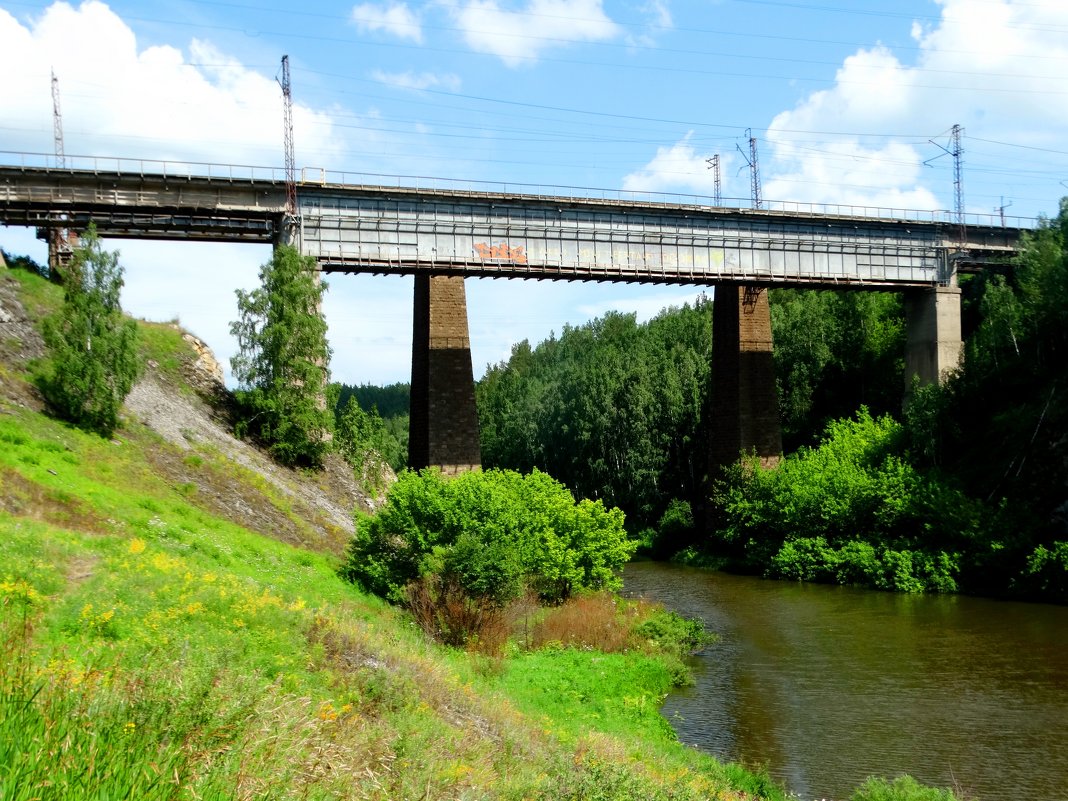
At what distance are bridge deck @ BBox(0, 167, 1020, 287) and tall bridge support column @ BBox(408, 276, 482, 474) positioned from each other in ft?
4.90

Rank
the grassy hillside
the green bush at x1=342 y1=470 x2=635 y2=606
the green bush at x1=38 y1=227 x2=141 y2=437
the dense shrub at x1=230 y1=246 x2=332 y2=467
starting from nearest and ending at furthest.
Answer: the grassy hillside
the green bush at x1=342 y1=470 x2=635 y2=606
the green bush at x1=38 y1=227 x2=141 y2=437
the dense shrub at x1=230 y1=246 x2=332 y2=467

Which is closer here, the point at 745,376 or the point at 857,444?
the point at 857,444

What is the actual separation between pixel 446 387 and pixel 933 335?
85.6 ft

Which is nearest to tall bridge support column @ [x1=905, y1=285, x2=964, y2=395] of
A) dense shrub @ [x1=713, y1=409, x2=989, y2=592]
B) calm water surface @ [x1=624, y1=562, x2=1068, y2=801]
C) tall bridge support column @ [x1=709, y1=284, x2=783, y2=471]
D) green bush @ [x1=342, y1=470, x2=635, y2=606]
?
dense shrub @ [x1=713, y1=409, x2=989, y2=592]

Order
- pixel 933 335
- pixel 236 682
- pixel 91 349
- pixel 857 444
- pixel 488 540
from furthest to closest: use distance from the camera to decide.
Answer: pixel 933 335 < pixel 857 444 < pixel 91 349 < pixel 488 540 < pixel 236 682

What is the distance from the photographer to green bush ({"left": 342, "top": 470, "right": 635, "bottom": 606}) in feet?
79.5

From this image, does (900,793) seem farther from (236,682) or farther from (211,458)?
(211,458)

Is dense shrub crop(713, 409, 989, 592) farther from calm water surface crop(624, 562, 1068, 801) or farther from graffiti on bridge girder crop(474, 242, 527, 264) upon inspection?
graffiti on bridge girder crop(474, 242, 527, 264)

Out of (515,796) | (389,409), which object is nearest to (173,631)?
(515,796)

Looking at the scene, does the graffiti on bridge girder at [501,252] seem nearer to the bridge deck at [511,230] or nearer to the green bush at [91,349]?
the bridge deck at [511,230]

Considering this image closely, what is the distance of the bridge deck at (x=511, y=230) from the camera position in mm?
38625

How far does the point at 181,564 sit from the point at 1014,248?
160 ft

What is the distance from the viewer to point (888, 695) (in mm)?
22469

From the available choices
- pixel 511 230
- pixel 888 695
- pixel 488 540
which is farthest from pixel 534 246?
pixel 888 695
